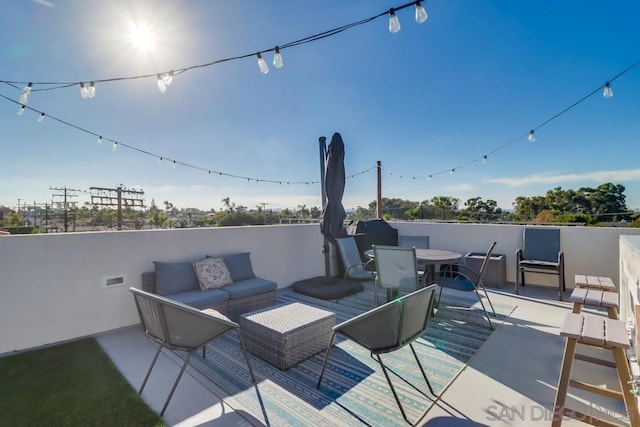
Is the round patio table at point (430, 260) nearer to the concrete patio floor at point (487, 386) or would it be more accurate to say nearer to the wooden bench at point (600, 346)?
the concrete patio floor at point (487, 386)

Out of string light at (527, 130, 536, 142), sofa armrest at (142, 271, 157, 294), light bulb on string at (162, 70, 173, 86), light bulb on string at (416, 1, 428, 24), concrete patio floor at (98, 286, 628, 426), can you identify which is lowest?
concrete patio floor at (98, 286, 628, 426)

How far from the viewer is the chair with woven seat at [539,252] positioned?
14.6ft

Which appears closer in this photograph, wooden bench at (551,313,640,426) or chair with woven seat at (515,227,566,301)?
wooden bench at (551,313,640,426)

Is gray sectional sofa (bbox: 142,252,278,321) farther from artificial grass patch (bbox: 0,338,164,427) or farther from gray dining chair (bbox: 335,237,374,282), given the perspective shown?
gray dining chair (bbox: 335,237,374,282)

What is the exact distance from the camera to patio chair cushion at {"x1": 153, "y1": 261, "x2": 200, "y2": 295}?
10.8 ft

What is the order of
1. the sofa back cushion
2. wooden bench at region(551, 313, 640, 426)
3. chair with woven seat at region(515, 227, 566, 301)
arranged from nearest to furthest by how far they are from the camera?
wooden bench at region(551, 313, 640, 426) → the sofa back cushion → chair with woven seat at region(515, 227, 566, 301)

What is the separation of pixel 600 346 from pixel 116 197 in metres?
10.7

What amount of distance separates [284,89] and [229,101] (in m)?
1.36

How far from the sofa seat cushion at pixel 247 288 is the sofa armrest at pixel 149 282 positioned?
0.78m

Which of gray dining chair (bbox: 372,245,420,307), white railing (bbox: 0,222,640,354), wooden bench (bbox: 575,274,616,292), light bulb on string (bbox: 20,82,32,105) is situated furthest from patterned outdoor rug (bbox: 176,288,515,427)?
light bulb on string (bbox: 20,82,32,105)

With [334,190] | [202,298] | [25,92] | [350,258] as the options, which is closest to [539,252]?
[350,258]

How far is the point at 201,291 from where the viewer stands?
11.2 ft

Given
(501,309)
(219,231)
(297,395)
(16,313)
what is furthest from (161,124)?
(501,309)

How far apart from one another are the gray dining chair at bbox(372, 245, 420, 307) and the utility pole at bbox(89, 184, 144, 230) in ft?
27.9
